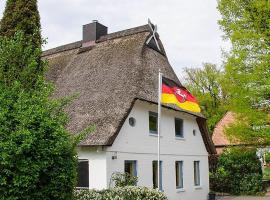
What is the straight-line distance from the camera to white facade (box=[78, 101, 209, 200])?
53.5 ft

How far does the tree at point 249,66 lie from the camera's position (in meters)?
17.3

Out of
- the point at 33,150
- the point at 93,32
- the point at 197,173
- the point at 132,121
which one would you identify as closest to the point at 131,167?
the point at 132,121

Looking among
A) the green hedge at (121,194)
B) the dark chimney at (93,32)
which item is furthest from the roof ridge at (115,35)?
the green hedge at (121,194)

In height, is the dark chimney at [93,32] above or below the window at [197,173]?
above

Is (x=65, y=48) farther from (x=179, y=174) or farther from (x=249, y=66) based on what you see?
(x=249, y=66)

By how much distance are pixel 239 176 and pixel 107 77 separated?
13.6 metres

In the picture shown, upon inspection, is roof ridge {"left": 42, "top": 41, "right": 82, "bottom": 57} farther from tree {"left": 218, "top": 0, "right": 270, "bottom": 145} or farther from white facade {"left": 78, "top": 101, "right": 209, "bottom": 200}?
tree {"left": 218, "top": 0, "right": 270, "bottom": 145}

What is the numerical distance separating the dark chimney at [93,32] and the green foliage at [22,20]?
37.9ft

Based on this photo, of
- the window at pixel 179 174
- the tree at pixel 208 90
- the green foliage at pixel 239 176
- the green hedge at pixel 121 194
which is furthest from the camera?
the tree at pixel 208 90

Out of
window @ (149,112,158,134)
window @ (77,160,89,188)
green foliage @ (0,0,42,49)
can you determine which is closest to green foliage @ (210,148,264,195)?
window @ (149,112,158,134)

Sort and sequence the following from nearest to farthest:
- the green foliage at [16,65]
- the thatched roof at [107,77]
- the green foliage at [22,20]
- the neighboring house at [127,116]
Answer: the green foliage at [16,65], the green foliage at [22,20], the neighboring house at [127,116], the thatched roof at [107,77]

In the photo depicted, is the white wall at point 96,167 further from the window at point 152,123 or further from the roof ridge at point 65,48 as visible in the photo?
the roof ridge at point 65,48

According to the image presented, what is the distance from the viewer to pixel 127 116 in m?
17.0

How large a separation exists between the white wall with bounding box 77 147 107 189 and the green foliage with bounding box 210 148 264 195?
556 inches
